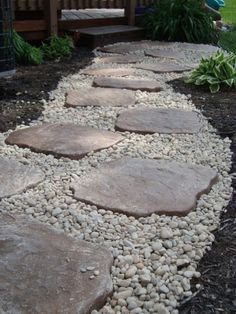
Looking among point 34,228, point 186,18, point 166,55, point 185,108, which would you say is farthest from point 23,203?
point 186,18

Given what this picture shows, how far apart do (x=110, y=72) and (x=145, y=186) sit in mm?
2570

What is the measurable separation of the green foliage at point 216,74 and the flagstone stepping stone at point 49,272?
2579 millimetres

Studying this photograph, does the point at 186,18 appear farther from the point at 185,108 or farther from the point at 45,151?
the point at 45,151

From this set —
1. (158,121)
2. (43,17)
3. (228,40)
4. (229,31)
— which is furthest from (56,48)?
(229,31)

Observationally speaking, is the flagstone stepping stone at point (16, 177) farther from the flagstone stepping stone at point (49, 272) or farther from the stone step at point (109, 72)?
the stone step at point (109, 72)

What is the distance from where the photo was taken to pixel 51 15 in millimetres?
Result: 5688

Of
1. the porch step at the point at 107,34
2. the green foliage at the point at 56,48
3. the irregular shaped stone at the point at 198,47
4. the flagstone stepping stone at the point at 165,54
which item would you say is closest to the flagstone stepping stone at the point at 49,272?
the green foliage at the point at 56,48

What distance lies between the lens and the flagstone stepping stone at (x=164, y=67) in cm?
467

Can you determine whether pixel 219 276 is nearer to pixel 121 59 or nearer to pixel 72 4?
pixel 121 59

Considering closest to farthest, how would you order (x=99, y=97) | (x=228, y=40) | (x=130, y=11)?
(x=99, y=97) → (x=130, y=11) → (x=228, y=40)

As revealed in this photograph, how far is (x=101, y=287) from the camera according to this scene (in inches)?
56.9

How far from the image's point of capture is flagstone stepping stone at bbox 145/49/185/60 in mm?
5421

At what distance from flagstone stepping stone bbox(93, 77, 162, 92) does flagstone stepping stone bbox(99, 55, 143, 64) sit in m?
0.95

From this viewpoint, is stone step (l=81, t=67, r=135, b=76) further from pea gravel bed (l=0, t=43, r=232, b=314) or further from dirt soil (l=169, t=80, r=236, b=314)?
dirt soil (l=169, t=80, r=236, b=314)
